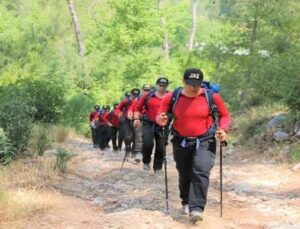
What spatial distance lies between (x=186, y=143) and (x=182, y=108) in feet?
1.46

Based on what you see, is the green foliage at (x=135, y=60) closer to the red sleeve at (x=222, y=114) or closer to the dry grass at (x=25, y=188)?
the dry grass at (x=25, y=188)

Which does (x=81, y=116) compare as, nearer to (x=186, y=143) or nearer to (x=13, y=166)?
(x=13, y=166)

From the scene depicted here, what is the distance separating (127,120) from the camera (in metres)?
14.2

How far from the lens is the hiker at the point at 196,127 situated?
22.3ft

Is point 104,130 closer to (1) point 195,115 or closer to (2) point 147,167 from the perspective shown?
(2) point 147,167

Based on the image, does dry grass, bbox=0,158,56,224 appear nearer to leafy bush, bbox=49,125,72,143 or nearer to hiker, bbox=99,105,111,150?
leafy bush, bbox=49,125,72,143

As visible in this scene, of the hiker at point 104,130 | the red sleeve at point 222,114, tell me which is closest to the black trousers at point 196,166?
the red sleeve at point 222,114

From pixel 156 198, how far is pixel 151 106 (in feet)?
8.14

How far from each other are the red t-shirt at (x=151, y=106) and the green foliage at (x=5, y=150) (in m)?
2.61

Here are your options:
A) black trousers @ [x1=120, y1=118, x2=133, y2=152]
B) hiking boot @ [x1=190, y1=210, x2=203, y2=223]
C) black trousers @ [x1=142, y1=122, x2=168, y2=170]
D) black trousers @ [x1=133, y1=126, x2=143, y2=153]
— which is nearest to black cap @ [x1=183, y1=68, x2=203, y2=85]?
hiking boot @ [x1=190, y1=210, x2=203, y2=223]

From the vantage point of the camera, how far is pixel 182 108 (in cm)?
694

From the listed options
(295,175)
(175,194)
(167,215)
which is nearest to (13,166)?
(175,194)

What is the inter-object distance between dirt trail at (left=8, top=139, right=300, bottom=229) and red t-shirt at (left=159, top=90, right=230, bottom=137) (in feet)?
3.74

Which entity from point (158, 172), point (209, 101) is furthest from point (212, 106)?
point (158, 172)
